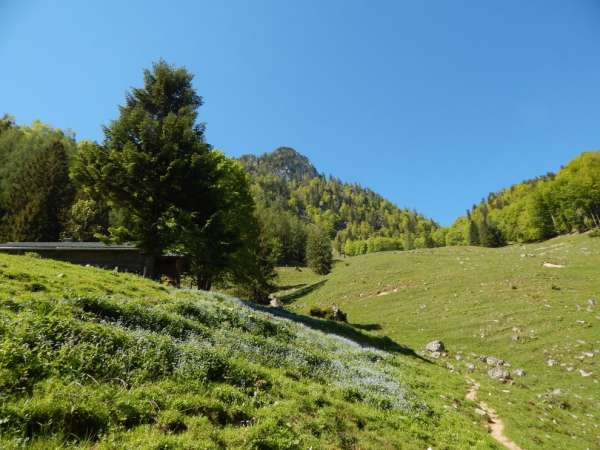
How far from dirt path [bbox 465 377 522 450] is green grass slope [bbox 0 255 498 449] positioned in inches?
26.7

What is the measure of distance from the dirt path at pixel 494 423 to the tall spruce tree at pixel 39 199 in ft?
198

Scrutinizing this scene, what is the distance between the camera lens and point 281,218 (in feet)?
391

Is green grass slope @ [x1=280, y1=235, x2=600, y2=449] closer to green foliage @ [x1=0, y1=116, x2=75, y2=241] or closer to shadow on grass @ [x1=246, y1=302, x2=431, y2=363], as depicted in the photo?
shadow on grass @ [x1=246, y1=302, x2=431, y2=363]

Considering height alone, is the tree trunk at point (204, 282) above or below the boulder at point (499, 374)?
above

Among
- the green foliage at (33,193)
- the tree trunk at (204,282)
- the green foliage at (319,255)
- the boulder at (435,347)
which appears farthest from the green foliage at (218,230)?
the green foliage at (319,255)

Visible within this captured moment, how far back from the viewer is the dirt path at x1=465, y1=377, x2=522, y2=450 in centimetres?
1009

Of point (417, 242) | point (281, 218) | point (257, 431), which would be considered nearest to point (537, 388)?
point (257, 431)

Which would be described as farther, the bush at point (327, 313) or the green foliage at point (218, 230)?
the bush at point (327, 313)

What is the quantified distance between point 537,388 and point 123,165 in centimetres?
2753

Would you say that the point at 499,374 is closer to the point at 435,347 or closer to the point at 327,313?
the point at 435,347

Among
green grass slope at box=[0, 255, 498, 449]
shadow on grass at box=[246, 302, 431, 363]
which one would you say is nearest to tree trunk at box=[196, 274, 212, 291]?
shadow on grass at box=[246, 302, 431, 363]

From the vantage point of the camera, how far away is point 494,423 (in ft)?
38.8

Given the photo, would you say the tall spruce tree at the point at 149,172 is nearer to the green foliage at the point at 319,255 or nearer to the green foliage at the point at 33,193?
the green foliage at the point at 33,193

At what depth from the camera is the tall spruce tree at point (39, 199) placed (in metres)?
50.3
